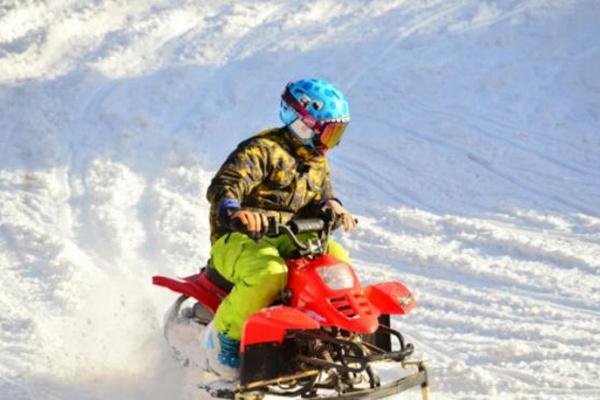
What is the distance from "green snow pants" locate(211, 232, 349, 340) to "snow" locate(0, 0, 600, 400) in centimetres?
97

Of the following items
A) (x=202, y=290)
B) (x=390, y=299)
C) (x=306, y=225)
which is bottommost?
(x=202, y=290)

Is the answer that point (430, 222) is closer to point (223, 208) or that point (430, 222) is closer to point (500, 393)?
point (500, 393)

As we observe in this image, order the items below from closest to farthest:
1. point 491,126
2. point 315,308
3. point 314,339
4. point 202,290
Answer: point 315,308, point 314,339, point 202,290, point 491,126

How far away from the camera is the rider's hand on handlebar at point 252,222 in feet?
16.7

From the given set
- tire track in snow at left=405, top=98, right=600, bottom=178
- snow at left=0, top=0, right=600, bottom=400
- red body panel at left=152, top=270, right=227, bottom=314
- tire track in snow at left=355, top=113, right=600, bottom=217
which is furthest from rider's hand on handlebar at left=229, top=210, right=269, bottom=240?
tire track in snow at left=405, top=98, right=600, bottom=178

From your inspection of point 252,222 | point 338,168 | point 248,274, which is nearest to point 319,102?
point 252,222

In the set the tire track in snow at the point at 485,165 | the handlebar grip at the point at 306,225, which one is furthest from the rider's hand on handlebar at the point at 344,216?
the tire track in snow at the point at 485,165

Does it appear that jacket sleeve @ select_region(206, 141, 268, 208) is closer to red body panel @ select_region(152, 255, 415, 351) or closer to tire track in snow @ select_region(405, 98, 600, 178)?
red body panel @ select_region(152, 255, 415, 351)

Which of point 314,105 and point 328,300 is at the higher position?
point 314,105

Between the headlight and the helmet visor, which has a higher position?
the helmet visor

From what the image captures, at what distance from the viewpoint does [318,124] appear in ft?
18.6

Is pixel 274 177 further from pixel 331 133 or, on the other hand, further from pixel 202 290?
pixel 202 290

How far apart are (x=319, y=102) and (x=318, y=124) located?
115 millimetres

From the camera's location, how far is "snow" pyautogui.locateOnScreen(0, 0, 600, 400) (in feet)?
22.8
